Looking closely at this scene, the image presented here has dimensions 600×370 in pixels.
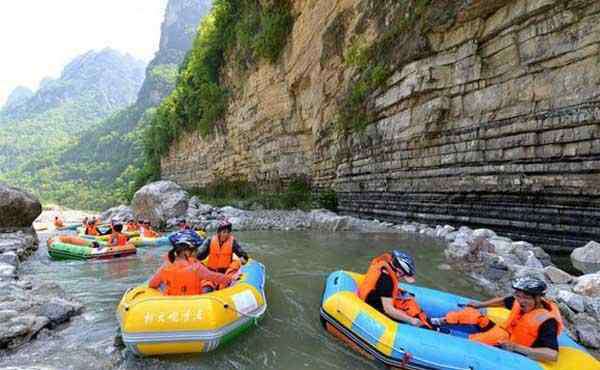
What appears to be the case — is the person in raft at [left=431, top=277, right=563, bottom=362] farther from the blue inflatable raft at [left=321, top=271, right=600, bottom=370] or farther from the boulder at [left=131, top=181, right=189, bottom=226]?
the boulder at [left=131, top=181, right=189, bottom=226]

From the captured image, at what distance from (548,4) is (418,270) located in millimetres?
5967

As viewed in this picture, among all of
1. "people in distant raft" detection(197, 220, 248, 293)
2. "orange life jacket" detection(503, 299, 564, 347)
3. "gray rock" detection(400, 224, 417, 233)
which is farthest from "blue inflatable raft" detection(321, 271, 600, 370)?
"gray rock" detection(400, 224, 417, 233)

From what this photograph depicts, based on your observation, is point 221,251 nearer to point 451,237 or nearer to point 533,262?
point 533,262

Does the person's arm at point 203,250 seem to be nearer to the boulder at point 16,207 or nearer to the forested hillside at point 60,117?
the boulder at point 16,207

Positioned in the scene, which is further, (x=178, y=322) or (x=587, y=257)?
(x=587, y=257)

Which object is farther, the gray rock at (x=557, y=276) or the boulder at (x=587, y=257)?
the boulder at (x=587, y=257)

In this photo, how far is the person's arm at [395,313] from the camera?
4.26m

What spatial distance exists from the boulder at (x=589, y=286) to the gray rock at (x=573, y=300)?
1.08ft

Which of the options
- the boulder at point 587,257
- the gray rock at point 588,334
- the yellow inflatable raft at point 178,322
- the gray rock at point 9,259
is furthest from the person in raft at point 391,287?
the gray rock at point 9,259

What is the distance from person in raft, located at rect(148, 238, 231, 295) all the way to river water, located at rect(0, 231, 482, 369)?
31.9 inches

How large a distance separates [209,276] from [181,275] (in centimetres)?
42

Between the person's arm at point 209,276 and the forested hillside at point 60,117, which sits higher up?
the forested hillside at point 60,117

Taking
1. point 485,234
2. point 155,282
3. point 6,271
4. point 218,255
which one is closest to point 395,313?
point 155,282

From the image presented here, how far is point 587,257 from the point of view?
266 inches
